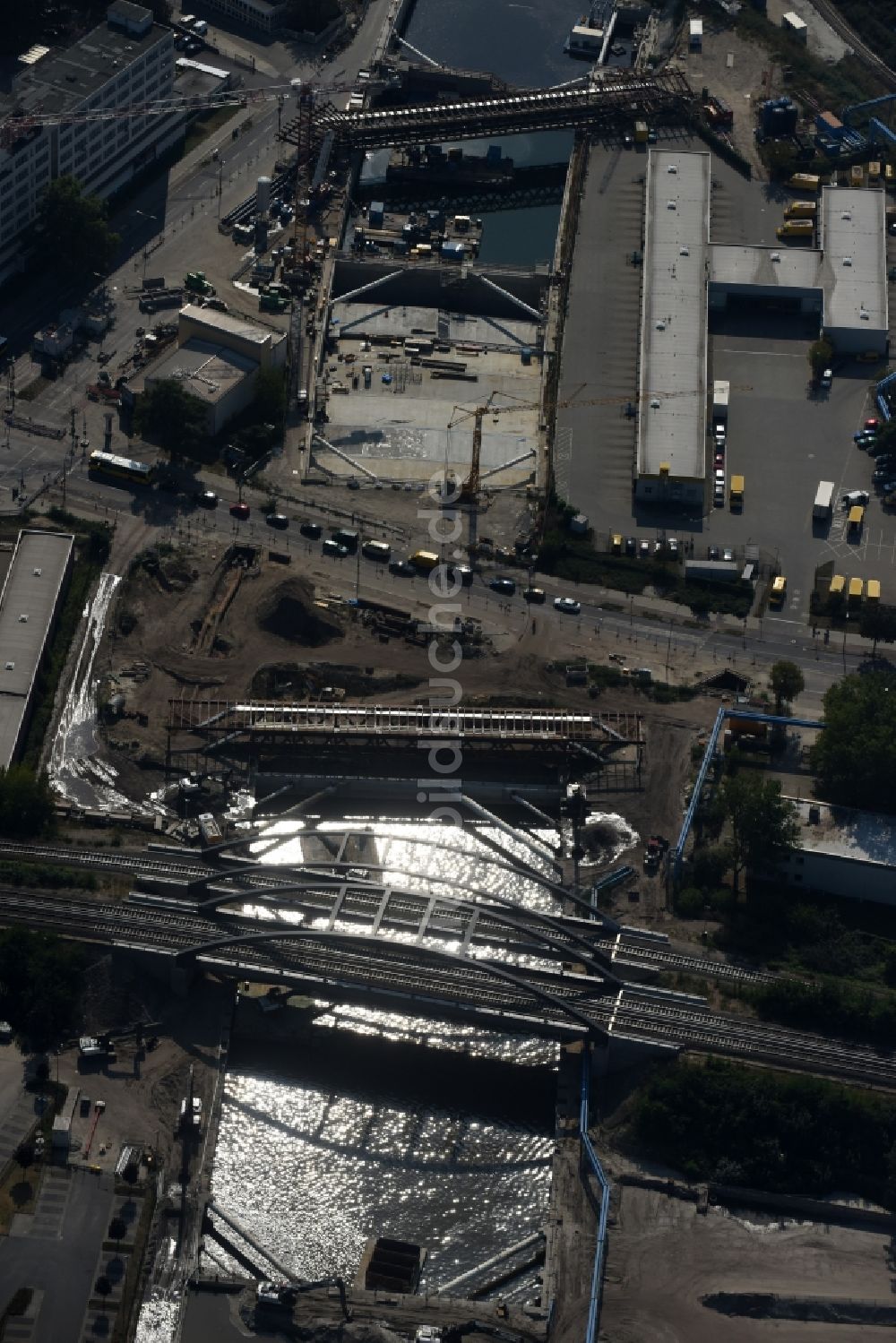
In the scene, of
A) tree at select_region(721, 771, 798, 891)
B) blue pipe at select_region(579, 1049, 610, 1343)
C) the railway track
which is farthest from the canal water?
tree at select_region(721, 771, 798, 891)

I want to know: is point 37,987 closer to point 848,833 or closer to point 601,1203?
point 601,1203

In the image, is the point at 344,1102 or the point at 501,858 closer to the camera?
the point at 344,1102

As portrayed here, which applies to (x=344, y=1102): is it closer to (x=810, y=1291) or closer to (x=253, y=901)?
(x=253, y=901)

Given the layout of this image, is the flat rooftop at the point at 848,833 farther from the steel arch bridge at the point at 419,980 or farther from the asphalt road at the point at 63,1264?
the asphalt road at the point at 63,1264

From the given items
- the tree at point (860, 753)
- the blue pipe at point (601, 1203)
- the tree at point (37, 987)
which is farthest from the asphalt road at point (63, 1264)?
the tree at point (860, 753)

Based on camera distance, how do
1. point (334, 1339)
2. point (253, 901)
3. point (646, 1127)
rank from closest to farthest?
point (334, 1339) < point (646, 1127) < point (253, 901)

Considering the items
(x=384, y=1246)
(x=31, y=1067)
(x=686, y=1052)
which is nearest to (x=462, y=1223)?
(x=384, y=1246)

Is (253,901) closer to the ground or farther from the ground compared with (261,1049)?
farther from the ground
